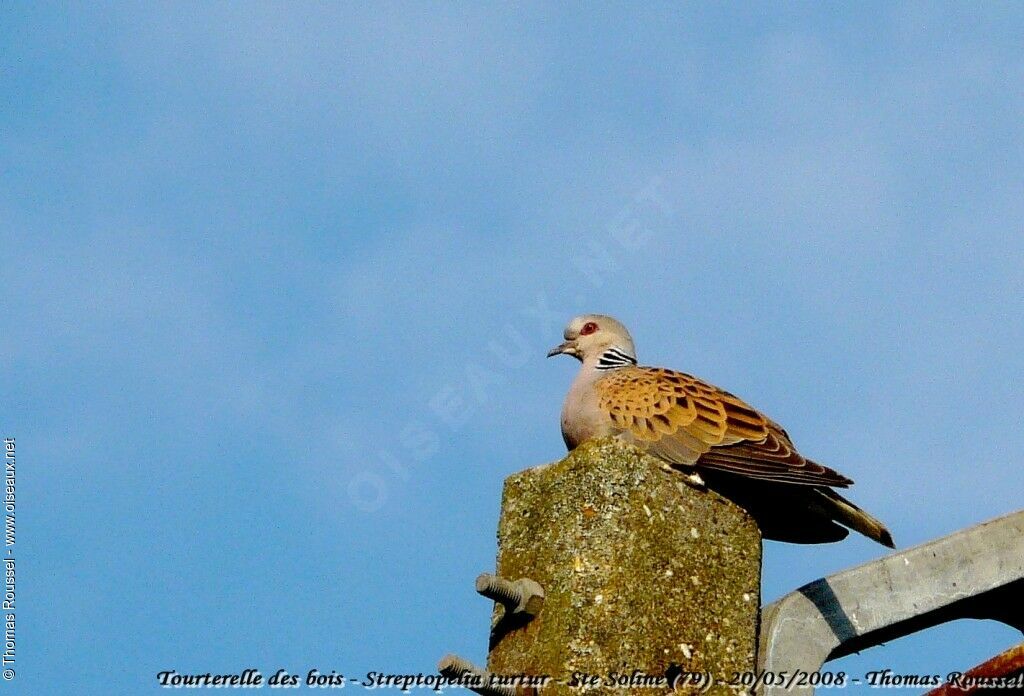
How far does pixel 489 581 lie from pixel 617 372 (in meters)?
2.46

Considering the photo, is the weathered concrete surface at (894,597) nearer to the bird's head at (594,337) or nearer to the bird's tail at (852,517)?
the bird's tail at (852,517)

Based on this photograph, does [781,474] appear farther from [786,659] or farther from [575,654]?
[575,654]

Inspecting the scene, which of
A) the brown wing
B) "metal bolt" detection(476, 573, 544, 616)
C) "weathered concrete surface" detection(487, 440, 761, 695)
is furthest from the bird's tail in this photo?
"metal bolt" detection(476, 573, 544, 616)

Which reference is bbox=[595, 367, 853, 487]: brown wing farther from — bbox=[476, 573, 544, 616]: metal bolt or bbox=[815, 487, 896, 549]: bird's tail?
bbox=[476, 573, 544, 616]: metal bolt

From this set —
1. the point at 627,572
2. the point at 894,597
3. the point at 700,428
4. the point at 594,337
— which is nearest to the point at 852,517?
the point at 894,597

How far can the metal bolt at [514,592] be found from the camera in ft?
22.3

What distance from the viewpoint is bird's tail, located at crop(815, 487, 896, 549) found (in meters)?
7.67

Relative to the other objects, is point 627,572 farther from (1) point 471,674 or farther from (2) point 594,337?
(2) point 594,337

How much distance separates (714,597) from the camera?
6824mm

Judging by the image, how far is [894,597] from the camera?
290 inches

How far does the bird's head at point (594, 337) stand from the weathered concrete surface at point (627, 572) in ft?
9.50

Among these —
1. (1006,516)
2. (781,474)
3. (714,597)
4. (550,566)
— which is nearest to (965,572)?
(1006,516)

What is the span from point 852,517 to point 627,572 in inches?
63.8

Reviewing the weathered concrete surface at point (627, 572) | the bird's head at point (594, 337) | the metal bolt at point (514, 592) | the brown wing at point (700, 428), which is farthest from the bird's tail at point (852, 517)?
the bird's head at point (594, 337)
